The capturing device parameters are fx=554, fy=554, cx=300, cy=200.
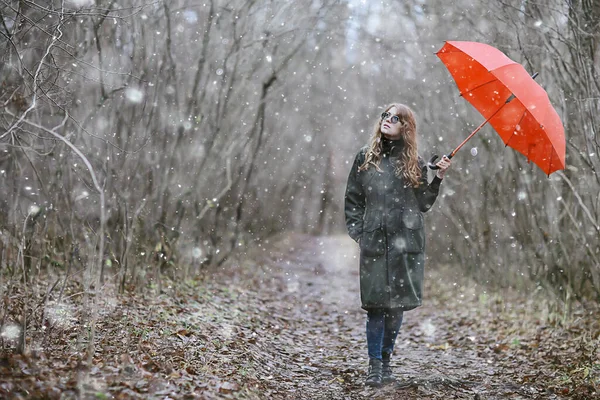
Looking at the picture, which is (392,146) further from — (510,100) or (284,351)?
(284,351)

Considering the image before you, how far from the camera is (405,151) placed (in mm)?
4531

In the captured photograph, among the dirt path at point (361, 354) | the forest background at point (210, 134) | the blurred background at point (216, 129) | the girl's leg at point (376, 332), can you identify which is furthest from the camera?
the blurred background at point (216, 129)

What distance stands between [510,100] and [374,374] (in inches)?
94.5

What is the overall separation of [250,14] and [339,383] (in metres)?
5.56

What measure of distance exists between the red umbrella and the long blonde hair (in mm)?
204

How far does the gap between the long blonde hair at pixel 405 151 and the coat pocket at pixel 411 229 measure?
25cm

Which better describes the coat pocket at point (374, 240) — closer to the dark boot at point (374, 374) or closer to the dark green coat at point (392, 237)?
the dark green coat at point (392, 237)

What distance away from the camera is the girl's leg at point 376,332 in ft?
14.7

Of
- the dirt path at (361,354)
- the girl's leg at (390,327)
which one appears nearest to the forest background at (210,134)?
the dirt path at (361,354)

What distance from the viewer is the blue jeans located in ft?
14.7

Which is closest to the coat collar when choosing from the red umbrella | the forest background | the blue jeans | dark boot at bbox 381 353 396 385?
the red umbrella

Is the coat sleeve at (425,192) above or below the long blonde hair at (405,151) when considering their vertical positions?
below

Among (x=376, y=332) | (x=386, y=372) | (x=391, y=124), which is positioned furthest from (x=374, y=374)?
(x=391, y=124)

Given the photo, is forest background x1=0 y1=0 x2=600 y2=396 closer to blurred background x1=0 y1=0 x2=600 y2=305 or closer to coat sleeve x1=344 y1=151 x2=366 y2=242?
blurred background x1=0 y1=0 x2=600 y2=305
